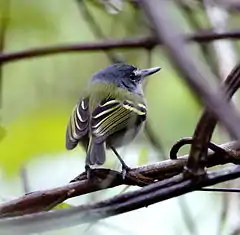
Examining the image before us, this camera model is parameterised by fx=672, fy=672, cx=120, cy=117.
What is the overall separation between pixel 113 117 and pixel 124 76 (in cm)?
67

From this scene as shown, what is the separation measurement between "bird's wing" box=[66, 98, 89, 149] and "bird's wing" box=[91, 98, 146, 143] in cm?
3

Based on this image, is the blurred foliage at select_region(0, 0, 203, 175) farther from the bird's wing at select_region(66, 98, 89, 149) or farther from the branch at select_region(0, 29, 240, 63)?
the branch at select_region(0, 29, 240, 63)

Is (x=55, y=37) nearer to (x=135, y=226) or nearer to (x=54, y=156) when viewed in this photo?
(x=54, y=156)

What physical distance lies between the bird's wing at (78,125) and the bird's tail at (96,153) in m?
0.05

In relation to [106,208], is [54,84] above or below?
above

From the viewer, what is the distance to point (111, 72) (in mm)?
2898

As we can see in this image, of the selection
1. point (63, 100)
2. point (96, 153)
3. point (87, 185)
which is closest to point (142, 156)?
point (96, 153)

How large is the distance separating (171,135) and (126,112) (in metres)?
1.25

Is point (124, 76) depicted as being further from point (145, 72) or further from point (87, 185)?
point (87, 185)

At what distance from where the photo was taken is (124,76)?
9.54 ft

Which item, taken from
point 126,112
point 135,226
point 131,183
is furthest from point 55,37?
point 131,183

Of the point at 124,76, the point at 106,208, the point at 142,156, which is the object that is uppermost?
the point at 124,76

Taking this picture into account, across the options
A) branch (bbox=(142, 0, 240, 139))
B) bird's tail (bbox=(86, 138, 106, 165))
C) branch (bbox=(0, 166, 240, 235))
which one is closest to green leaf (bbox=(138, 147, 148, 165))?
bird's tail (bbox=(86, 138, 106, 165))

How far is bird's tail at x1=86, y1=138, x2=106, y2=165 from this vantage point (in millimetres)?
1804
